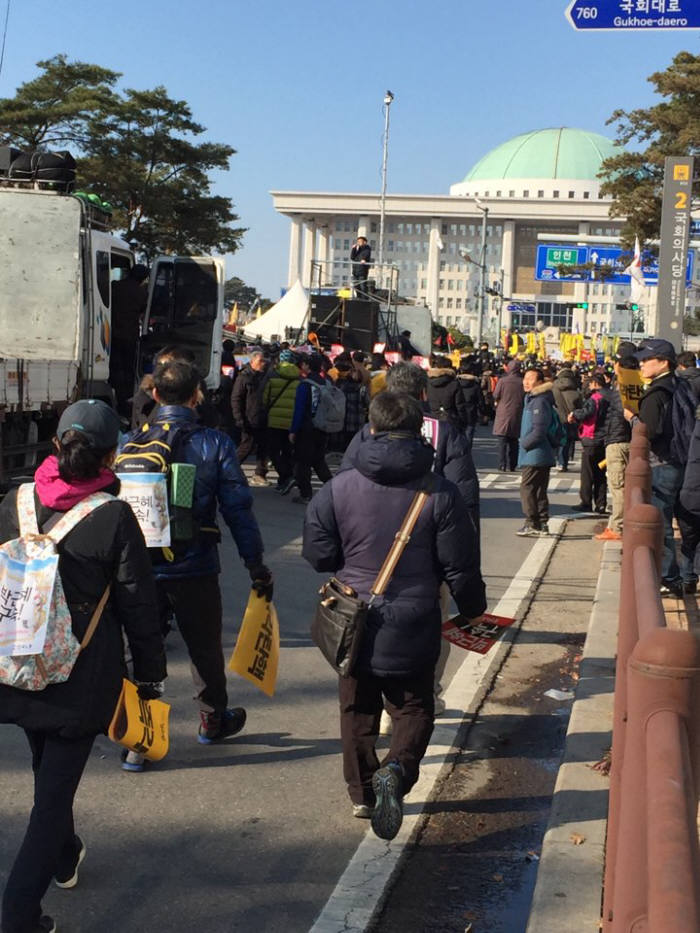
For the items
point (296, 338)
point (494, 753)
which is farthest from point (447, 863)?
point (296, 338)

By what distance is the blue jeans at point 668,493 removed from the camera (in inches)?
362

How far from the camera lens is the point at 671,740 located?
2141 millimetres

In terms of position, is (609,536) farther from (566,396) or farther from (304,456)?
(566,396)

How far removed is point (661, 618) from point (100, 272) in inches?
451

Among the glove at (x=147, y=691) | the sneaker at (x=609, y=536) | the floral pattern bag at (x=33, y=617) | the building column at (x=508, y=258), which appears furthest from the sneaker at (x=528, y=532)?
the building column at (x=508, y=258)

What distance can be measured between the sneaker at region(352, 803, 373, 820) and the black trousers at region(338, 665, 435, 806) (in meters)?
0.03

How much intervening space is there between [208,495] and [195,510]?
0.09 metres

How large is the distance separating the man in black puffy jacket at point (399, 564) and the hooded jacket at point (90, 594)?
1.01 metres

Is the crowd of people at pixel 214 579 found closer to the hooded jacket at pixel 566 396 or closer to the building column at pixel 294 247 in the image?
the hooded jacket at pixel 566 396

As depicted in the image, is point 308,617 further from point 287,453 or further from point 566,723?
point 287,453

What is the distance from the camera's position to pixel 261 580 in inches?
213

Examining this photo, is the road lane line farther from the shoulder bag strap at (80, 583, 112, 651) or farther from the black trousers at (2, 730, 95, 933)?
the shoulder bag strap at (80, 583, 112, 651)

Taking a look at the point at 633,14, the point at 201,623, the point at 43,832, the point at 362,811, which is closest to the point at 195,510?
the point at 201,623

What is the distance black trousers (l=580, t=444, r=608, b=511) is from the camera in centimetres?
1505
